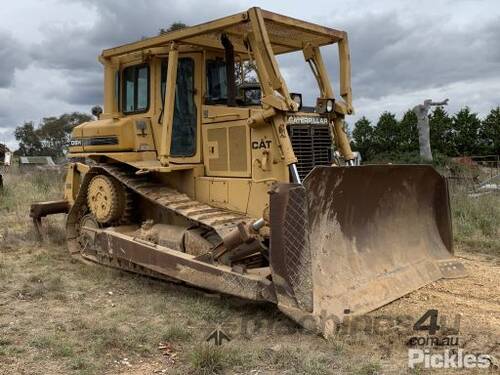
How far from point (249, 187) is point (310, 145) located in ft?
2.67

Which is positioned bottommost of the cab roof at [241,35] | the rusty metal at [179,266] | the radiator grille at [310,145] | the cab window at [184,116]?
the rusty metal at [179,266]

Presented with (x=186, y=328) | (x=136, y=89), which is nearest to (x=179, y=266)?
(x=186, y=328)

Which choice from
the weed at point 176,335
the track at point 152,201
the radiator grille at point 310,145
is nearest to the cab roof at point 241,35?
the radiator grille at point 310,145

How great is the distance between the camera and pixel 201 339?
194 inches

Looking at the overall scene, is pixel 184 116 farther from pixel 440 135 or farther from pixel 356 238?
pixel 440 135

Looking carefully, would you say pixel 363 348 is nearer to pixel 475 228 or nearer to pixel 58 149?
pixel 475 228

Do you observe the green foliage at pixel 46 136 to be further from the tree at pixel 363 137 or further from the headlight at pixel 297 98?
the headlight at pixel 297 98

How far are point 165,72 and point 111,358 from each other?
3924 mm

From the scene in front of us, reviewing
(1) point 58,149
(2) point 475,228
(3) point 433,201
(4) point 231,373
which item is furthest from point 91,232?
(1) point 58,149

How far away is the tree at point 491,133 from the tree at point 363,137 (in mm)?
5946

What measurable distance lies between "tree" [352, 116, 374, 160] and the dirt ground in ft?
86.8

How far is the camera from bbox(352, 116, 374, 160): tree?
33.4 metres

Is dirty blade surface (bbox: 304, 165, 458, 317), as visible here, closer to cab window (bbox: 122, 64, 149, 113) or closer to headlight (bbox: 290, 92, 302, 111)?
headlight (bbox: 290, 92, 302, 111)

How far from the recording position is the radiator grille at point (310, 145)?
6160 mm
